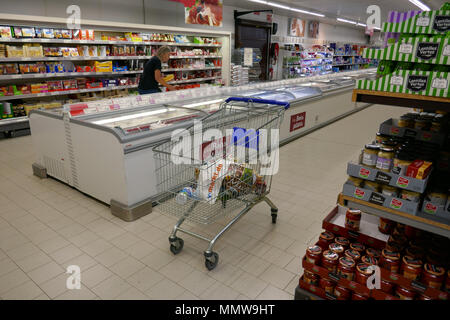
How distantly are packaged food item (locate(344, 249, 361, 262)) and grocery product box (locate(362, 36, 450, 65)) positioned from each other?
1206 millimetres

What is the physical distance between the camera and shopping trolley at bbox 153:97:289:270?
2.54m

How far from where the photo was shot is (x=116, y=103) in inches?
175

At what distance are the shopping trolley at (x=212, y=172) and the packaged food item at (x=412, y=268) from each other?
4.25ft

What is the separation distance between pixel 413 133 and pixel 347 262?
0.95m

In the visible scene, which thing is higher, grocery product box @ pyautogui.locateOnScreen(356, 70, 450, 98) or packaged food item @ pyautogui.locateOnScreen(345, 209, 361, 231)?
grocery product box @ pyautogui.locateOnScreen(356, 70, 450, 98)

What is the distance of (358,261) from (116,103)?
363 centimetres

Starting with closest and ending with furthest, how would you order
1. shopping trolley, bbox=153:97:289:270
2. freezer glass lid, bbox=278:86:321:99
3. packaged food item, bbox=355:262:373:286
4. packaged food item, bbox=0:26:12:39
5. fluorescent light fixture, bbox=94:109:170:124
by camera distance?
packaged food item, bbox=355:262:373:286
shopping trolley, bbox=153:97:289:270
fluorescent light fixture, bbox=94:109:170:124
packaged food item, bbox=0:26:12:39
freezer glass lid, bbox=278:86:321:99

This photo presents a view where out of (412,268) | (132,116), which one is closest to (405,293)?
(412,268)

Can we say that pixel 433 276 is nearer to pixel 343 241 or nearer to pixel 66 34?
pixel 343 241

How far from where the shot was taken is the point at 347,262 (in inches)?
80.4

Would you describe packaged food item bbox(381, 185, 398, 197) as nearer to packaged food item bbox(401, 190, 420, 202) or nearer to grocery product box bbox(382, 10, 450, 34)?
packaged food item bbox(401, 190, 420, 202)

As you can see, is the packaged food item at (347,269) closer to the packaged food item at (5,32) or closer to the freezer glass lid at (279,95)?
the freezer glass lid at (279,95)

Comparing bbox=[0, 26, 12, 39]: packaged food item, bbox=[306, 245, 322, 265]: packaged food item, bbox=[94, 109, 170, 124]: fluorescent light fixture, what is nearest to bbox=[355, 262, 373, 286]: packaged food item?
bbox=[306, 245, 322, 265]: packaged food item

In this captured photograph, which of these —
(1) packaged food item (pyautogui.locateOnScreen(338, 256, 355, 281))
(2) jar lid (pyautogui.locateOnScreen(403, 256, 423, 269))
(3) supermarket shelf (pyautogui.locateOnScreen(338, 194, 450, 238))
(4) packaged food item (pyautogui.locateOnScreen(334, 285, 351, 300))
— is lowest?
(4) packaged food item (pyautogui.locateOnScreen(334, 285, 351, 300))
